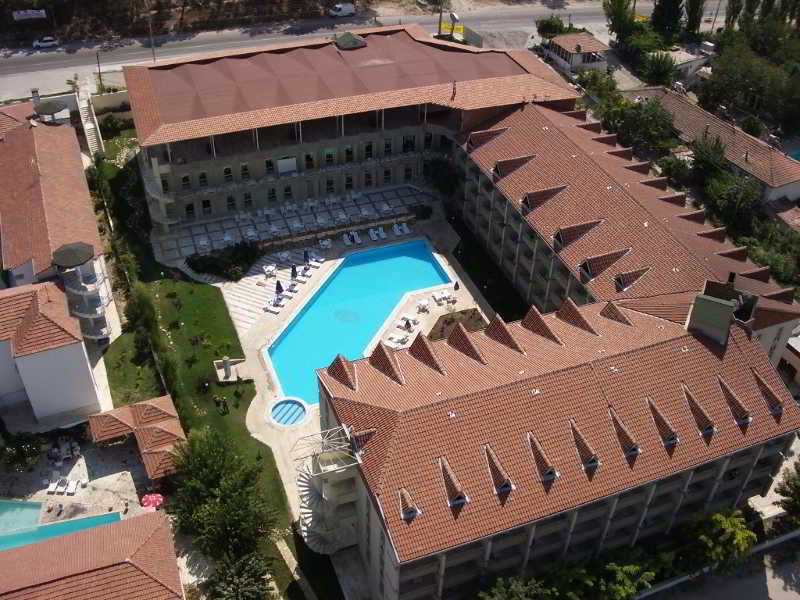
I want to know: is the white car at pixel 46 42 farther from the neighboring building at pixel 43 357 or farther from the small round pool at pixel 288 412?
the small round pool at pixel 288 412

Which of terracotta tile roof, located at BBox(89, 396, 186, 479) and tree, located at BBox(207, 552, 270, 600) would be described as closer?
tree, located at BBox(207, 552, 270, 600)

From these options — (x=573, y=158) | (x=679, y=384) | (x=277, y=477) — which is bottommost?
(x=277, y=477)

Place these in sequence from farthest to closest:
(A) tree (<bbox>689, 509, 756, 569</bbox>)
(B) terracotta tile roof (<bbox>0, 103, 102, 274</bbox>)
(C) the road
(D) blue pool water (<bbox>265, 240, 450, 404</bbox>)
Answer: (C) the road < (D) blue pool water (<bbox>265, 240, 450, 404</bbox>) < (B) terracotta tile roof (<bbox>0, 103, 102, 274</bbox>) < (A) tree (<bbox>689, 509, 756, 569</bbox>)

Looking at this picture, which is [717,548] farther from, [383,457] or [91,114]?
[91,114]

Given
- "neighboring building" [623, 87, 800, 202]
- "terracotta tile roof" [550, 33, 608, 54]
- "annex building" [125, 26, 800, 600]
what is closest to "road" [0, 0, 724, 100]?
"terracotta tile roof" [550, 33, 608, 54]

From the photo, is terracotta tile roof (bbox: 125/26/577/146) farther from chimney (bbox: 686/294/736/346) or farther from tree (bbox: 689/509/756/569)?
tree (bbox: 689/509/756/569)

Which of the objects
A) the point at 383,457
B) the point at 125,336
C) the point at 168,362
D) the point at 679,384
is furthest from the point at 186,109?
the point at 679,384
